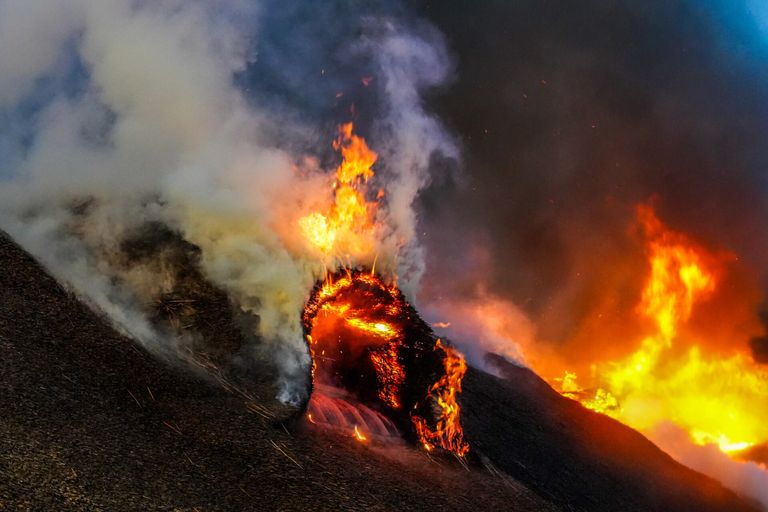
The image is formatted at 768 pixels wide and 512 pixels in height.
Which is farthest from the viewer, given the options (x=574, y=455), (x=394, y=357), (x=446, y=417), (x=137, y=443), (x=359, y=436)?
(x=574, y=455)

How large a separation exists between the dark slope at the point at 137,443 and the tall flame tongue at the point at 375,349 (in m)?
1.61

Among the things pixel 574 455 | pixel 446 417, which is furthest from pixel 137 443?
pixel 574 455

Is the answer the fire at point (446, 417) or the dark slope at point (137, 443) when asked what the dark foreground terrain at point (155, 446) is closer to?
the dark slope at point (137, 443)

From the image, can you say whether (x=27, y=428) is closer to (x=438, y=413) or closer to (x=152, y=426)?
(x=152, y=426)

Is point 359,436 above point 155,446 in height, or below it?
above

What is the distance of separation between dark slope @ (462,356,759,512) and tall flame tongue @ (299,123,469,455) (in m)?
1.51

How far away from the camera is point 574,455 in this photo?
48.5ft

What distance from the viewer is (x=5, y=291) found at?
7.77 meters

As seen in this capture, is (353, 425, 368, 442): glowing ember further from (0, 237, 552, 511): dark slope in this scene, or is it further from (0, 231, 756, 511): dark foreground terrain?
(0, 237, 552, 511): dark slope

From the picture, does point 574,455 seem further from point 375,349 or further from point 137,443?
point 137,443

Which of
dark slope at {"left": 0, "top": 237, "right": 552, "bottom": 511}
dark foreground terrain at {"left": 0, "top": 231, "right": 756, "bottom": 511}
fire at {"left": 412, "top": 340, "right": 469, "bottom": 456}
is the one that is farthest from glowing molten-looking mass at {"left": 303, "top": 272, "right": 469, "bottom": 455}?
dark slope at {"left": 0, "top": 237, "right": 552, "bottom": 511}

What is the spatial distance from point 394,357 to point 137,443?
6152 millimetres

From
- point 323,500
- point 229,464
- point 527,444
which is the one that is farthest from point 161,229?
point 527,444

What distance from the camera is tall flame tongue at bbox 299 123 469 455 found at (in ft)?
34.5
